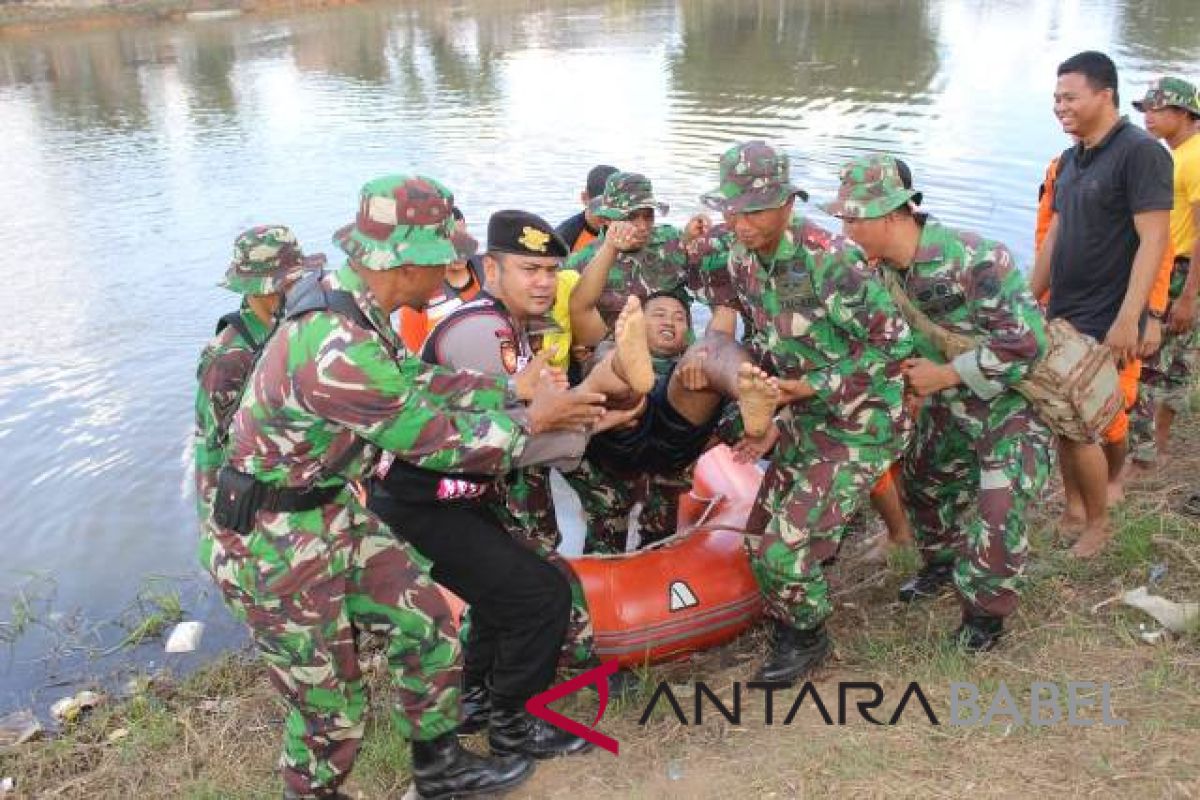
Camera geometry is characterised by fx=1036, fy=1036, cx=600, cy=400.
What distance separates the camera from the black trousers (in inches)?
126

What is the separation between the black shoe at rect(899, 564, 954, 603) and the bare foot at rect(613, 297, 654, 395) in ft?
5.39

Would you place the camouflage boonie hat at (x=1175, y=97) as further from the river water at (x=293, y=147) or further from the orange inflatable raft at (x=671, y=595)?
the river water at (x=293, y=147)

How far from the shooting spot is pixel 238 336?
149 inches

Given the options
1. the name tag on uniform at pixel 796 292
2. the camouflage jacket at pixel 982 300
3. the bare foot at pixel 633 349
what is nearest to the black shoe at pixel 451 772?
the bare foot at pixel 633 349

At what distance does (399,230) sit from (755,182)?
123 centimetres

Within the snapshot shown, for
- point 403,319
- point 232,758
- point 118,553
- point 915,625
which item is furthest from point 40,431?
point 915,625

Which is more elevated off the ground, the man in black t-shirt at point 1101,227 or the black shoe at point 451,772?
the man in black t-shirt at point 1101,227

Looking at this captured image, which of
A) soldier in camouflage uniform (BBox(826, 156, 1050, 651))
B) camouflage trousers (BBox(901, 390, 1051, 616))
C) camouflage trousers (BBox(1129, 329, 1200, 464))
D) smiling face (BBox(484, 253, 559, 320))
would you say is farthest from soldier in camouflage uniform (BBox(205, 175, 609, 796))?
camouflage trousers (BBox(1129, 329, 1200, 464))

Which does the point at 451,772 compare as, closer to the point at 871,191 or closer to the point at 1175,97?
the point at 871,191

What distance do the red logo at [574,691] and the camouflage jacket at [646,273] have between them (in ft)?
5.16

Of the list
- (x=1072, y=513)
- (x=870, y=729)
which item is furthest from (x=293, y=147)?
(x=870, y=729)

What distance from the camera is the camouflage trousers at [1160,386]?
4.67 meters

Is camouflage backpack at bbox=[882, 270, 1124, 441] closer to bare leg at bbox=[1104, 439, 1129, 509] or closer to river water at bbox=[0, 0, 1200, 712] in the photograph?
bare leg at bbox=[1104, 439, 1129, 509]

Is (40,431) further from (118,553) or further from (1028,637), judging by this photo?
(1028,637)
